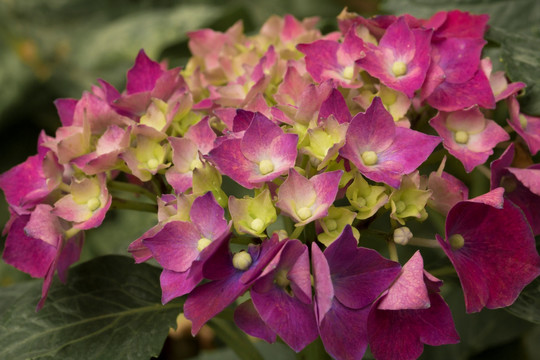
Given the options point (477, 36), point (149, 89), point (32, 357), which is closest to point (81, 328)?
point (32, 357)

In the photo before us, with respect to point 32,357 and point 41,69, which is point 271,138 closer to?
point 32,357

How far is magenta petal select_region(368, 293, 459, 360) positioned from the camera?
1.56ft

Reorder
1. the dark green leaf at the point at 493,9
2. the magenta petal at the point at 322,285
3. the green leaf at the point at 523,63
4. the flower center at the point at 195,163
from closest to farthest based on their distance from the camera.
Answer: the magenta petal at the point at 322,285 < the flower center at the point at 195,163 < the green leaf at the point at 523,63 < the dark green leaf at the point at 493,9

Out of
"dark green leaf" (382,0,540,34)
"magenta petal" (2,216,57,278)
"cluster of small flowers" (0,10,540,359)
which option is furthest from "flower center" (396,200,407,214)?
"dark green leaf" (382,0,540,34)

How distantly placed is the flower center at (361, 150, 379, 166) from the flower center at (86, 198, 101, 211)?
0.24m

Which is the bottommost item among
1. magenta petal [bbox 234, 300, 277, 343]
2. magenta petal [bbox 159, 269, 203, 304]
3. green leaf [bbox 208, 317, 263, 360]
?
green leaf [bbox 208, 317, 263, 360]

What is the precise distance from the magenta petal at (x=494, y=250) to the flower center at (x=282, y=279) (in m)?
0.13

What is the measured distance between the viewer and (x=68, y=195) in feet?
1.87

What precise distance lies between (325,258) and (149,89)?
0.31 metres

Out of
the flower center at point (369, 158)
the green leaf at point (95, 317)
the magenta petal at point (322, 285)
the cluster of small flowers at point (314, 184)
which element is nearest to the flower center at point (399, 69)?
the cluster of small flowers at point (314, 184)

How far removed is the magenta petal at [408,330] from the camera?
1.56ft

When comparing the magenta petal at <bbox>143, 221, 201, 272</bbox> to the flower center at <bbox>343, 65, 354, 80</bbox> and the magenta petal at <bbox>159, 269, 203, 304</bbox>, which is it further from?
the flower center at <bbox>343, 65, 354, 80</bbox>

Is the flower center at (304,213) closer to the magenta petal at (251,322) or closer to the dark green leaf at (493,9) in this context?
the magenta petal at (251,322)

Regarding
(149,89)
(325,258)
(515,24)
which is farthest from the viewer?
(515,24)
